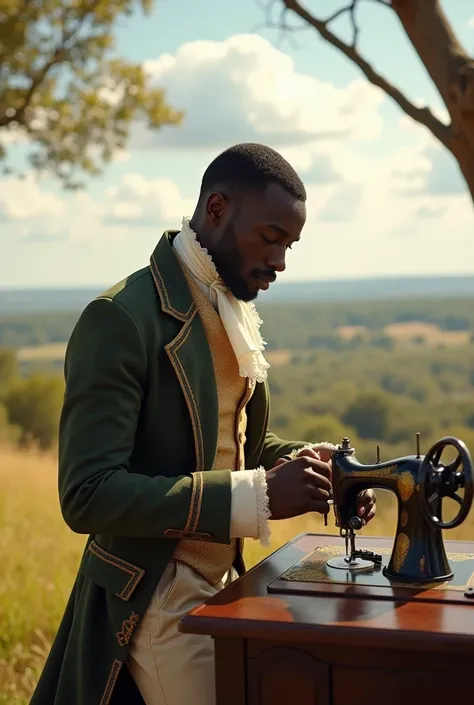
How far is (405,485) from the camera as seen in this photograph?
234 centimetres

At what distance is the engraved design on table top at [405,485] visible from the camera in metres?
2.33

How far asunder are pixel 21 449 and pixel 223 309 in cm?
849

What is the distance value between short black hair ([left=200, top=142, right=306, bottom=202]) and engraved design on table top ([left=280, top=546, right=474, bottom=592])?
A: 0.92 metres

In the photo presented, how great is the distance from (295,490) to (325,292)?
353 ft

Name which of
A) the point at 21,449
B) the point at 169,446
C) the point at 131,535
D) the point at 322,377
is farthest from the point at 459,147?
the point at 322,377

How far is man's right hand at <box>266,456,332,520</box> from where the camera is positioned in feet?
7.83

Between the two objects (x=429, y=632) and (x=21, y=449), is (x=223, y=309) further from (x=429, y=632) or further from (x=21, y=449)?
(x=21, y=449)

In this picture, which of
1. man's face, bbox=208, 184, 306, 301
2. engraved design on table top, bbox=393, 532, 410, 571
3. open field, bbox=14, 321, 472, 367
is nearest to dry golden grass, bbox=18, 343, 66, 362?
open field, bbox=14, 321, 472, 367

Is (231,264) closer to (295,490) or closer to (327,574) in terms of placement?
(295,490)

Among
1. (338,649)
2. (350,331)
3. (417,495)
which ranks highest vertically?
(417,495)

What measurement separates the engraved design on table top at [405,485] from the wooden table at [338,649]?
0.26m

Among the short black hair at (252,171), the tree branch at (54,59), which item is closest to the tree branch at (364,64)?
the short black hair at (252,171)

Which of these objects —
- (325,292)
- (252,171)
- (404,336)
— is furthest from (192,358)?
(325,292)

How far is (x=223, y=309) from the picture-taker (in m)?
2.62
